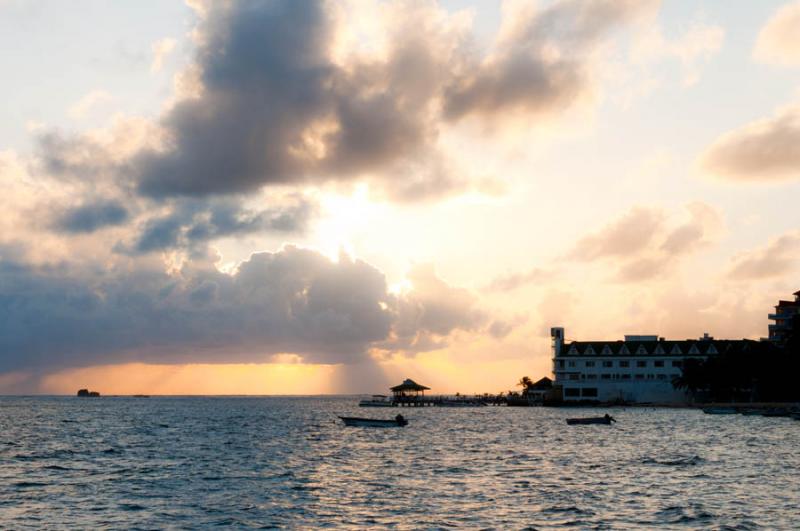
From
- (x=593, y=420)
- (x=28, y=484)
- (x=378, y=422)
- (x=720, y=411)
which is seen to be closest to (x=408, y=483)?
(x=28, y=484)

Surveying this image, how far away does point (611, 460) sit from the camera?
237 feet

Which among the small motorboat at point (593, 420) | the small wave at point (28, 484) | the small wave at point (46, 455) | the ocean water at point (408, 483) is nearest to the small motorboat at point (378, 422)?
the ocean water at point (408, 483)

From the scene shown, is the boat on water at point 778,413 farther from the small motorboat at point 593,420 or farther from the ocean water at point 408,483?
the ocean water at point 408,483

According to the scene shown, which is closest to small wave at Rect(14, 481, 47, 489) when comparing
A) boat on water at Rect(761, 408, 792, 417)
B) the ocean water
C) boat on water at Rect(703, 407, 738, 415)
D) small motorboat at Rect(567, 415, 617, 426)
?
the ocean water

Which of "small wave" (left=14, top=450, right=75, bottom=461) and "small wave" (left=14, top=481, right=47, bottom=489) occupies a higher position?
"small wave" (left=14, top=450, right=75, bottom=461)

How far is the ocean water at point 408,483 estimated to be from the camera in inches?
1695

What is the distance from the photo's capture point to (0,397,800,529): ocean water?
141ft

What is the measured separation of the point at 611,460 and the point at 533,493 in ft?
74.7

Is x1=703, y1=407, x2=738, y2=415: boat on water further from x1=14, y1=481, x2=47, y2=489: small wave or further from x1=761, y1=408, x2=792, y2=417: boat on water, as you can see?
x1=14, y1=481, x2=47, y2=489: small wave

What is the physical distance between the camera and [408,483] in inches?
2226

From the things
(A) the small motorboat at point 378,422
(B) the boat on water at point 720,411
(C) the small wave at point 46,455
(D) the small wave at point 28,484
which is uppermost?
(B) the boat on water at point 720,411

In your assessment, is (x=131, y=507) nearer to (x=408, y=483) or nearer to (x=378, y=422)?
(x=408, y=483)

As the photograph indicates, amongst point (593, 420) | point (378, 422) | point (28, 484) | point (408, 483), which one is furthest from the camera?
point (593, 420)

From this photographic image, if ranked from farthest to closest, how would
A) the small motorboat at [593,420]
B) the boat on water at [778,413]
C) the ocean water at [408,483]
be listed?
1. the boat on water at [778,413]
2. the small motorboat at [593,420]
3. the ocean water at [408,483]
